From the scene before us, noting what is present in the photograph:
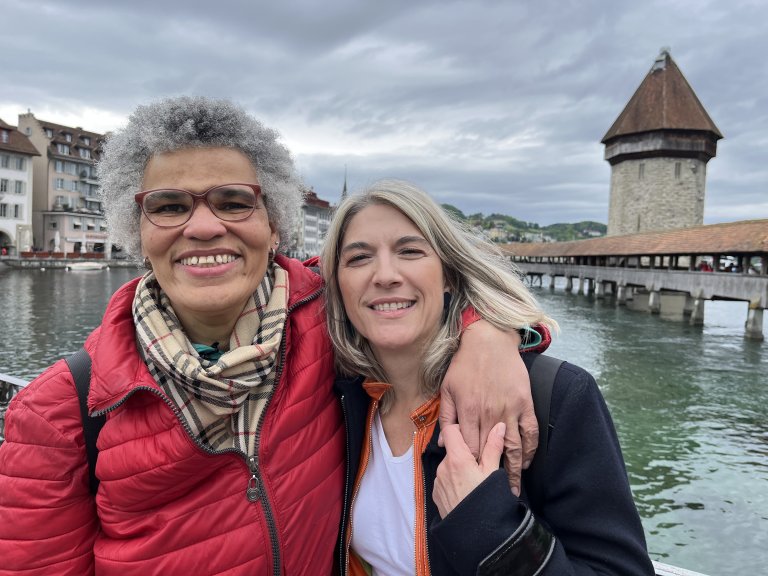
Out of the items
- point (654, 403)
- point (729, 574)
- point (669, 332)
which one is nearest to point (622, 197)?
point (669, 332)

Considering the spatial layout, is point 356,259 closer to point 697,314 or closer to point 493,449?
point 493,449

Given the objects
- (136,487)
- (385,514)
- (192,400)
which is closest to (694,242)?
(385,514)

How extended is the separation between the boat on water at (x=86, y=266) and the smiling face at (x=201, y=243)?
46.8 metres

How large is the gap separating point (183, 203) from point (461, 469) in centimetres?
98

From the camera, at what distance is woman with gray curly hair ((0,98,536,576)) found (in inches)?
51.6

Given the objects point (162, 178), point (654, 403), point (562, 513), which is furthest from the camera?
→ point (654, 403)

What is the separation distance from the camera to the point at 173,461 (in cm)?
130

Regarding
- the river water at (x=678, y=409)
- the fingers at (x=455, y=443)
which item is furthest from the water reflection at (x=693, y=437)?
the fingers at (x=455, y=443)

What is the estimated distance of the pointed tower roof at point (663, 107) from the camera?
119 ft

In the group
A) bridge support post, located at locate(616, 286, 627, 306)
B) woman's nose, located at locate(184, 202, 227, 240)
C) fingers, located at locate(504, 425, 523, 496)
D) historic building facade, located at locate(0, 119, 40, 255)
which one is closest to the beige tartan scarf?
woman's nose, located at locate(184, 202, 227, 240)

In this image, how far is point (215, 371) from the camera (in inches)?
53.6

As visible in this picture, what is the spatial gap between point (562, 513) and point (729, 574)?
4.47m

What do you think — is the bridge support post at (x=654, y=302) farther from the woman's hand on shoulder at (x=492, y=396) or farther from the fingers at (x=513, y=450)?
the fingers at (x=513, y=450)

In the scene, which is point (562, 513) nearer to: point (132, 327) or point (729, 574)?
point (132, 327)
